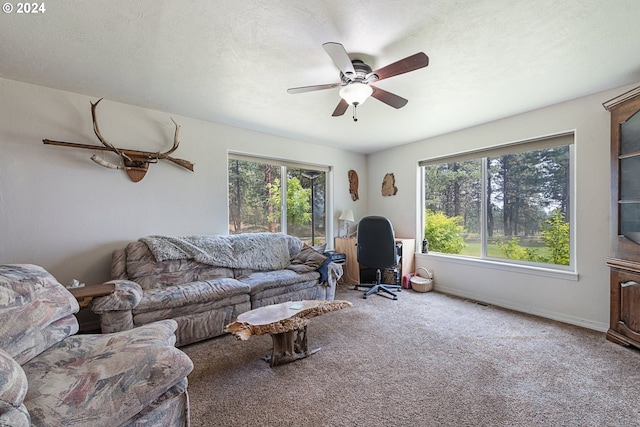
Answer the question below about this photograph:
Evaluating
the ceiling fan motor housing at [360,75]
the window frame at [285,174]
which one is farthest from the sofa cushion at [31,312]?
the ceiling fan motor housing at [360,75]

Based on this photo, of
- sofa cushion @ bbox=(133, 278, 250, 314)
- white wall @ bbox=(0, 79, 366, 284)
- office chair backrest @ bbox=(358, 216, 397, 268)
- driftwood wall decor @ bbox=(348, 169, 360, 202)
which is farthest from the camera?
driftwood wall decor @ bbox=(348, 169, 360, 202)

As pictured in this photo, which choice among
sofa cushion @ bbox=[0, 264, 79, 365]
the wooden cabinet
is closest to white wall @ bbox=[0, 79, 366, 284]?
sofa cushion @ bbox=[0, 264, 79, 365]

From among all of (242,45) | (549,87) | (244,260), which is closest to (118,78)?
(242,45)

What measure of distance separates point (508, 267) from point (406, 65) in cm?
288

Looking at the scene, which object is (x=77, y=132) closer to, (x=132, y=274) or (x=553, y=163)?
(x=132, y=274)

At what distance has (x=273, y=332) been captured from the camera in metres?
1.93

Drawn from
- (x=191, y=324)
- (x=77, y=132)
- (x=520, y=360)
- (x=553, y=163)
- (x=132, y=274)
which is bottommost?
(x=520, y=360)

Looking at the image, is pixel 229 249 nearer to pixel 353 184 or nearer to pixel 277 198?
pixel 277 198

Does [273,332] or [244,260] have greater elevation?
[244,260]

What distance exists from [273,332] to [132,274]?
1.66 m

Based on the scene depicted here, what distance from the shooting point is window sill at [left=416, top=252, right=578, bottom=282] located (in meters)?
2.91

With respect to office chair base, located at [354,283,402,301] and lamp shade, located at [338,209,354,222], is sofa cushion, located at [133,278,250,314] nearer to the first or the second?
office chair base, located at [354,283,402,301]

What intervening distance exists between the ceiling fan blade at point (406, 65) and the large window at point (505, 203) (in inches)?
93.0

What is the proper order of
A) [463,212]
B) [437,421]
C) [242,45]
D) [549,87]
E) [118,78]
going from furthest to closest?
[463,212], [549,87], [118,78], [242,45], [437,421]
